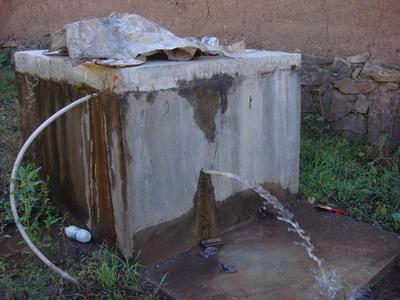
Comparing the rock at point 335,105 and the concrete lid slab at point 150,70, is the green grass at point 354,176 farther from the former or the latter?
the concrete lid slab at point 150,70

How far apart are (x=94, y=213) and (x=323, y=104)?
2.33m

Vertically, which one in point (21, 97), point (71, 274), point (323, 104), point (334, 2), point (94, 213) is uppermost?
point (334, 2)

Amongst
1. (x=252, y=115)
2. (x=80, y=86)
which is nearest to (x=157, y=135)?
(x=80, y=86)

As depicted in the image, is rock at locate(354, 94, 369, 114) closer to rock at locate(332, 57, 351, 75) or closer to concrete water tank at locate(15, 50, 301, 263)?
rock at locate(332, 57, 351, 75)

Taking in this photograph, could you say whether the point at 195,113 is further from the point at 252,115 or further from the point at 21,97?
the point at 21,97

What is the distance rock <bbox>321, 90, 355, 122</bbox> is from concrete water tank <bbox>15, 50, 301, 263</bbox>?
1128 millimetres

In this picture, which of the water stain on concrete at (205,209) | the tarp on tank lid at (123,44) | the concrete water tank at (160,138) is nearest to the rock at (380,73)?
the concrete water tank at (160,138)

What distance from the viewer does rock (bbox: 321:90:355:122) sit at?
13.5 ft

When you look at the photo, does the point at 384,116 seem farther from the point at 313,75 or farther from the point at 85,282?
the point at 85,282

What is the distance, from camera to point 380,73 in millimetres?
3859

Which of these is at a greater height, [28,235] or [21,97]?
[21,97]

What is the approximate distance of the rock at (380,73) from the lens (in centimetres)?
380

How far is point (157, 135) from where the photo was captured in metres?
Result: 2.48

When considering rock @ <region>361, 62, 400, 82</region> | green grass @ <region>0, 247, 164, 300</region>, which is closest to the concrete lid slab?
green grass @ <region>0, 247, 164, 300</region>
